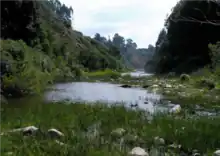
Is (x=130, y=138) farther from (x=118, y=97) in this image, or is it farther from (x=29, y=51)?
(x=29, y=51)

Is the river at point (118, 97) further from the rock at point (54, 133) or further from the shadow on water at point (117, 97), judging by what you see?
the rock at point (54, 133)

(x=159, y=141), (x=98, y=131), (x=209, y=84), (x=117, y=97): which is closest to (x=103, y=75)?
(x=209, y=84)

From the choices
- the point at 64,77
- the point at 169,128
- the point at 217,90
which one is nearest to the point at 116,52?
the point at 64,77

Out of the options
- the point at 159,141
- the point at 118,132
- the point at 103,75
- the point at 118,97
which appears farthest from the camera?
the point at 103,75

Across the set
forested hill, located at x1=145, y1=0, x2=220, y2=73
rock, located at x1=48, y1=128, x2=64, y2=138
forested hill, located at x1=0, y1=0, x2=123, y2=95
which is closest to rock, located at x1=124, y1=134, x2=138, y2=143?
rock, located at x1=48, y1=128, x2=64, y2=138

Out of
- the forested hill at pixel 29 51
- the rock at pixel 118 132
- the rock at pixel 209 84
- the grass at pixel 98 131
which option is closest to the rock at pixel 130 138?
the grass at pixel 98 131

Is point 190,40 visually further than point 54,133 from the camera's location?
Yes

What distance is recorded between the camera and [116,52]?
504ft

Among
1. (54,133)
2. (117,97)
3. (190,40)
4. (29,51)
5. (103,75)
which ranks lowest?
(103,75)

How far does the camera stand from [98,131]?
29.5ft

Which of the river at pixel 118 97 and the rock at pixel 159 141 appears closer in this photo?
the rock at pixel 159 141

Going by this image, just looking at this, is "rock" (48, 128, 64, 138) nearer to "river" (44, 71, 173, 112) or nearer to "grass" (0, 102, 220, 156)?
"grass" (0, 102, 220, 156)

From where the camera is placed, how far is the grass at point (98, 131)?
22.4 ft

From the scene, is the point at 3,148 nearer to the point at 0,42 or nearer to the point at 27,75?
the point at 27,75
